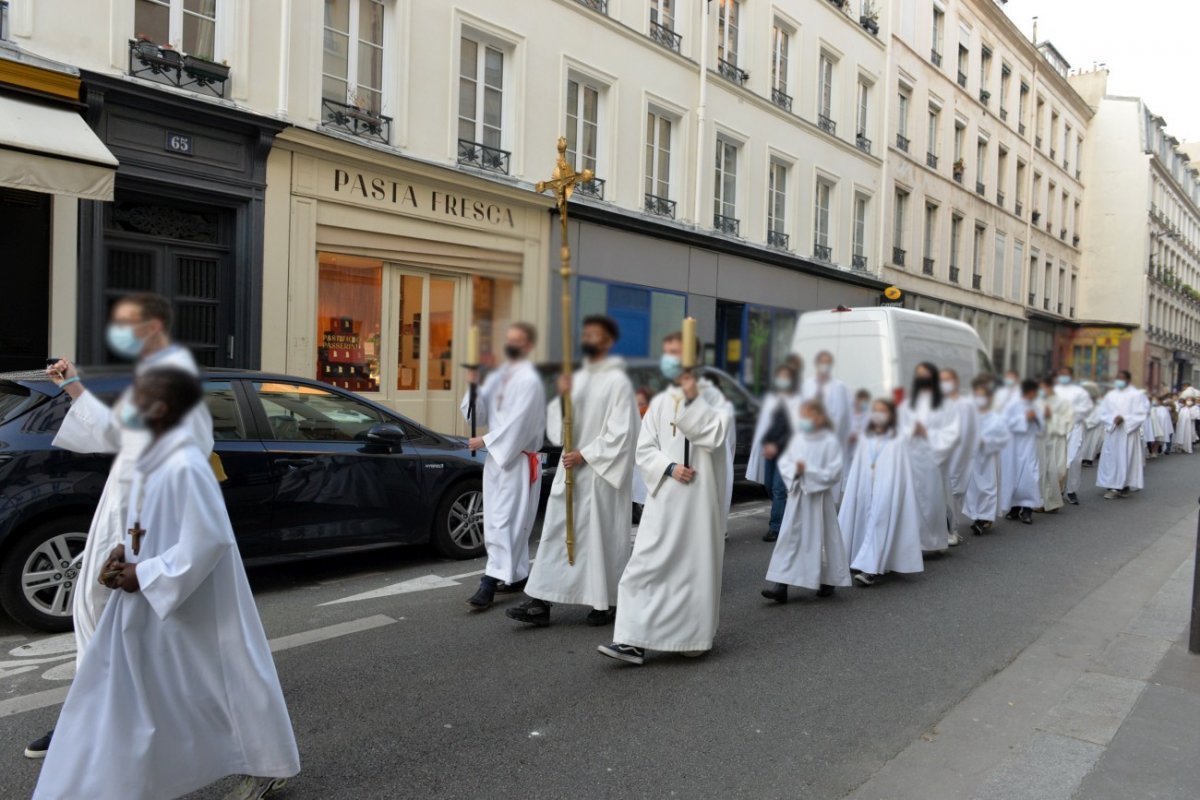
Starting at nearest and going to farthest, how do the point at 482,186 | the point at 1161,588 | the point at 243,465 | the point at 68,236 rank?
the point at 482,186 → the point at 68,236 → the point at 243,465 → the point at 1161,588

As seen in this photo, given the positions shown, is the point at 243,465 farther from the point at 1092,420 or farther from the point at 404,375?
the point at 1092,420

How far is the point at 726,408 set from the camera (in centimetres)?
178

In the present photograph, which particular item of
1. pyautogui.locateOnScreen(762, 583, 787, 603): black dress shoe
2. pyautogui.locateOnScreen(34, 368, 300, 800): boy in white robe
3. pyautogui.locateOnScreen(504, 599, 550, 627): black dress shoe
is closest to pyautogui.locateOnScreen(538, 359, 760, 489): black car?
pyautogui.locateOnScreen(34, 368, 300, 800): boy in white robe

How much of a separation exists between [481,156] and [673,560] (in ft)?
10.3

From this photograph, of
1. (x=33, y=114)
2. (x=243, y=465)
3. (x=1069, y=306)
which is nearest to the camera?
(x=1069, y=306)

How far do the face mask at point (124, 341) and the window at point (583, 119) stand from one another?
1302 mm

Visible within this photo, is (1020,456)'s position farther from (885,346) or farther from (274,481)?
(274,481)

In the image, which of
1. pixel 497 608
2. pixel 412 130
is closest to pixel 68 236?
pixel 412 130

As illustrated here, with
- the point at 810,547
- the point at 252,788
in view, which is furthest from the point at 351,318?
the point at 810,547

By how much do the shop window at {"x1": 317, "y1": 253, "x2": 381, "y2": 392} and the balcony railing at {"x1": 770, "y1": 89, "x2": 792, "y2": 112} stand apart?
3.82 ft

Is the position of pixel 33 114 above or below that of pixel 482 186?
above

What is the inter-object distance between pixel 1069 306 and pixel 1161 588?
277 inches

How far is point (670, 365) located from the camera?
134 cm

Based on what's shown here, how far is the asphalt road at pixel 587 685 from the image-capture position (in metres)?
3.68
